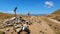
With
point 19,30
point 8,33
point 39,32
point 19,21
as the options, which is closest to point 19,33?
point 19,30

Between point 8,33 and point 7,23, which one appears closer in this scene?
point 8,33

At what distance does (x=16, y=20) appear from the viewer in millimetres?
56500

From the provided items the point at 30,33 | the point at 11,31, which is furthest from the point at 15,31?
the point at 30,33

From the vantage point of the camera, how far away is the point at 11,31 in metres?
47.0

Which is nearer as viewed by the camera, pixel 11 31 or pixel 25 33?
pixel 25 33

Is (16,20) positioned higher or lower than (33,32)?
higher

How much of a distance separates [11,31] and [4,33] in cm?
301

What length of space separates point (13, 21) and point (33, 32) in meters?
12.0

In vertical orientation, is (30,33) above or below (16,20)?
below

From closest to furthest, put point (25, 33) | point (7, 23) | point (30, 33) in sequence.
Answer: point (25, 33) < point (30, 33) < point (7, 23)

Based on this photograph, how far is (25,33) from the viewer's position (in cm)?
4325

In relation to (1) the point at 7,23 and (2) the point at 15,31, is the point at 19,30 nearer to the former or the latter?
(2) the point at 15,31

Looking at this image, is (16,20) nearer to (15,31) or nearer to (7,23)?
(7,23)

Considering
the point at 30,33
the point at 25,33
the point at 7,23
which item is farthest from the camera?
the point at 7,23
